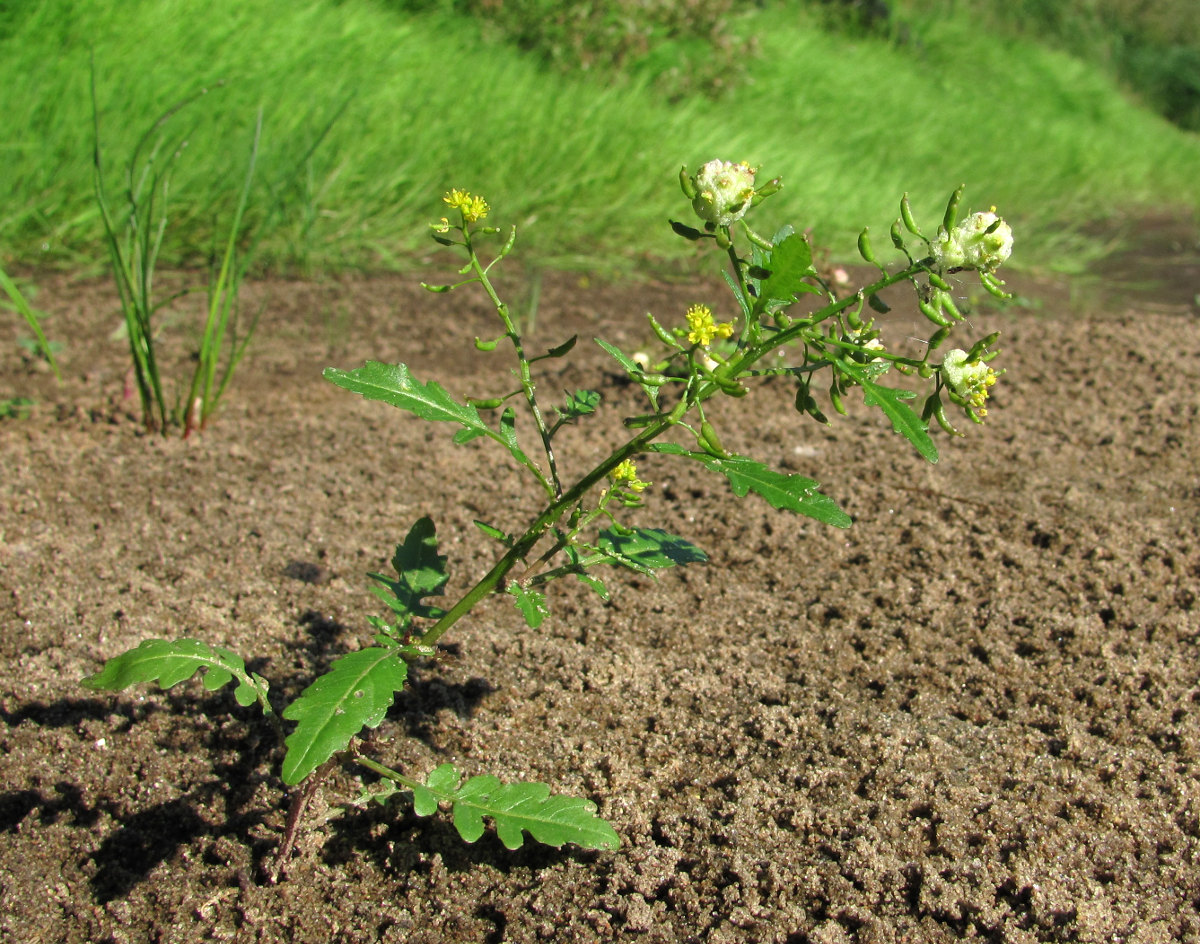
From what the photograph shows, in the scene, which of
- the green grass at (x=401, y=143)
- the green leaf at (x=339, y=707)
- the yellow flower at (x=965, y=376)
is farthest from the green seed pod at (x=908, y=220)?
the green grass at (x=401, y=143)

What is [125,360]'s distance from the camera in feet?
9.73

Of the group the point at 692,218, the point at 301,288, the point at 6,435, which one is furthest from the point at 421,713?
the point at 692,218

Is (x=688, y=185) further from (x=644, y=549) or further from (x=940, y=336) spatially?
(x=644, y=549)

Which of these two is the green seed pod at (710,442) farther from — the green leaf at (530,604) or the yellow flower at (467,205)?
the yellow flower at (467,205)

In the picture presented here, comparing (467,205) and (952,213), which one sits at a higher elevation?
(952,213)

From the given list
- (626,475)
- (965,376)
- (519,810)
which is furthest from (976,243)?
(519,810)

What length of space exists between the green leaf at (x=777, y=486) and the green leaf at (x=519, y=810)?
0.44 m

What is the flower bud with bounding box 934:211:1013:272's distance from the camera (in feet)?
3.23

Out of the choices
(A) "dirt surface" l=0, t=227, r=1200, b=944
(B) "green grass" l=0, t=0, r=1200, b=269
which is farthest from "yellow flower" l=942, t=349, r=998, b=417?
(B) "green grass" l=0, t=0, r=1200, b=269

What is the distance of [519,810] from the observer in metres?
1.21

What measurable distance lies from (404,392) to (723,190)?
1.49 ft

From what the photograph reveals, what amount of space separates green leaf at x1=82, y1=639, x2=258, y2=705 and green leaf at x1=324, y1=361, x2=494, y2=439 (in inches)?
15.0

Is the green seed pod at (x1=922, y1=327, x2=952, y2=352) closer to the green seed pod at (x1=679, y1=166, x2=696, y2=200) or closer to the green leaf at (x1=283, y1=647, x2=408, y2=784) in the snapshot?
the green seed pod at (x1=679, y1=166, x2=696, y2=200)

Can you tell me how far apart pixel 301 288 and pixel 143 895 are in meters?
2.70
